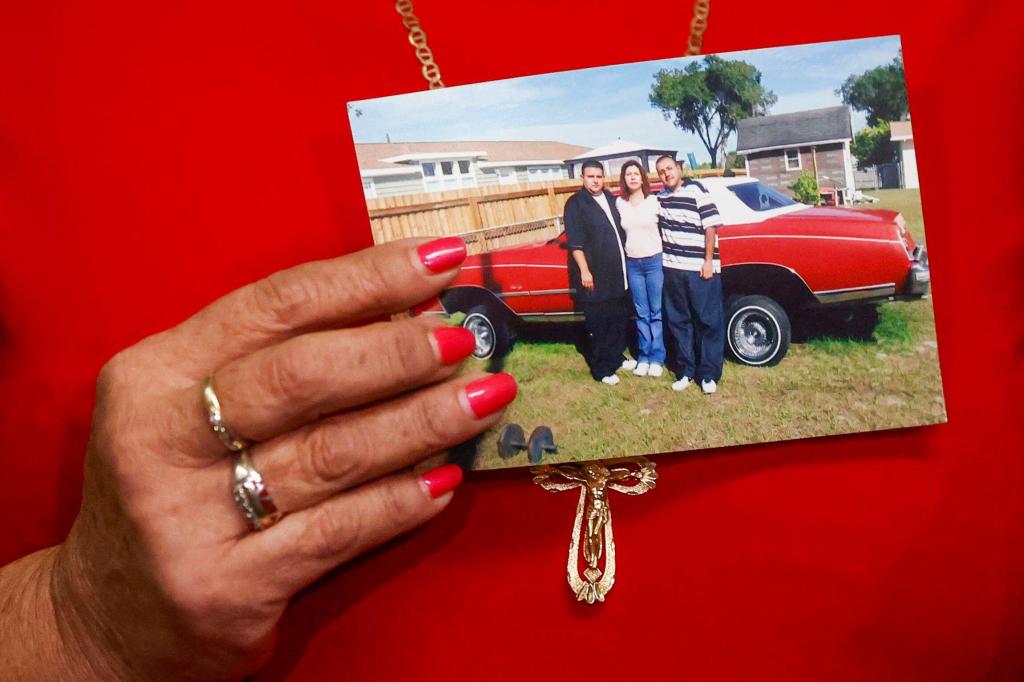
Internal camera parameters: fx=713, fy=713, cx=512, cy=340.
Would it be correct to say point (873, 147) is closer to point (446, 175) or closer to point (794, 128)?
point (794, 128)

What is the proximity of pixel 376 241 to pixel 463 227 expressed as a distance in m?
0.09

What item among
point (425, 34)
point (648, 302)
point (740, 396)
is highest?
point (425, 34)

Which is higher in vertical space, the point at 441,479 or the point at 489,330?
the point at 489,330

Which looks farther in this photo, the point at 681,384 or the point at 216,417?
the point at 681,384

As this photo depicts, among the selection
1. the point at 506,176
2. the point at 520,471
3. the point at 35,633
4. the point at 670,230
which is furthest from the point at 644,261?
the point at 35,633

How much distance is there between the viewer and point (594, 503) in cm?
79

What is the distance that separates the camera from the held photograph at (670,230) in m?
0.70

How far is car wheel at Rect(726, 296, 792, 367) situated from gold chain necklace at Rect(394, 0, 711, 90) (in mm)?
272

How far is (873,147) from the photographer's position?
2.35 feet

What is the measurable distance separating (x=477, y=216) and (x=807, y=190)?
33 cm

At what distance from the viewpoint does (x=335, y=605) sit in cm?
81

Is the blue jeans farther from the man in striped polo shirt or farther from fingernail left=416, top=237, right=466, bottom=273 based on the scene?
fingernail left=416, top=237, right=466, bottom=273

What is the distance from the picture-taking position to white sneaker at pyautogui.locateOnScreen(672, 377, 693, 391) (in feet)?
2.41

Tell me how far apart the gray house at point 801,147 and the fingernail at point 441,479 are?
42cm
